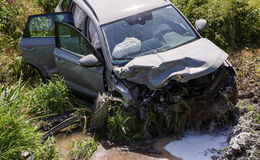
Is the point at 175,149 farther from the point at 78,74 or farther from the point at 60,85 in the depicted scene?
the point at 60,85

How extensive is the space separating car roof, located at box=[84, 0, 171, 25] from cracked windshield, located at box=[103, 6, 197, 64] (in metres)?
0.10

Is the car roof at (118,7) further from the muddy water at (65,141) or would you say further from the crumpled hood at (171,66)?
the muddy water at (65,141)

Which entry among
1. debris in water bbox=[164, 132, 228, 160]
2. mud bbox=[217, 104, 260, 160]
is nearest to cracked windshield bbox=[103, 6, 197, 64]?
debris in water bbox=[164, 132, 228, 160]

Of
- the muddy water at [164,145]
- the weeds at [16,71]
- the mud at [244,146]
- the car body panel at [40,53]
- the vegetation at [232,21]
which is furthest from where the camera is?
the weeds at [16,71]

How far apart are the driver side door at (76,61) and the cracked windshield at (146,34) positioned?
1.21 ft

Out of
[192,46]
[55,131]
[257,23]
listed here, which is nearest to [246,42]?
[257,23]

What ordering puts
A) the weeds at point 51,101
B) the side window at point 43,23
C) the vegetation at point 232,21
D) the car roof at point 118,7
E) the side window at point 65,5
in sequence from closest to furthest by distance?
the car roof at point 118,7, the weeds at point 51,101, the side window at point 43,23, the side window at point 65,5, the vegetation at point 232,21

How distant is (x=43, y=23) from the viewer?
738 centimetres

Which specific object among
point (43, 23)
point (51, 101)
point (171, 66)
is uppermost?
point (43, 23)

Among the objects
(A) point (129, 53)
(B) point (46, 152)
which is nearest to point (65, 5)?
→ (A) point (129, 53)

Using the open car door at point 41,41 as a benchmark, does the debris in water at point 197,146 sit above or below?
below

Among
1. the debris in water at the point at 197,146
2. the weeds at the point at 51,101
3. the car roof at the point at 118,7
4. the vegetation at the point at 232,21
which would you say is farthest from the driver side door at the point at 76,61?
the vegetation at the point at 232,21

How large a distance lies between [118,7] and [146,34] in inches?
29.9

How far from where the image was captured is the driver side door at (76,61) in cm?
636
